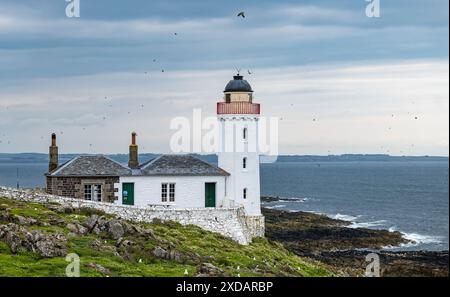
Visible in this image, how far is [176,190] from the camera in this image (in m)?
52.7

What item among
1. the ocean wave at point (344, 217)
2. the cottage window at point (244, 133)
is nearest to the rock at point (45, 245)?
the cottage window at point (244, 133)

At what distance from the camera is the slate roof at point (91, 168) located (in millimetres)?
51219

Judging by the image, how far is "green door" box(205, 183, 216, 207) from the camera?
53.6m

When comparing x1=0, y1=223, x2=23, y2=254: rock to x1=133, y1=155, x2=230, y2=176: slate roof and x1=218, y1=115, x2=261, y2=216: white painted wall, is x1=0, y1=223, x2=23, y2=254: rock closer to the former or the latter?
x1=133, y1=155, x2=230, y2=176: slate roof

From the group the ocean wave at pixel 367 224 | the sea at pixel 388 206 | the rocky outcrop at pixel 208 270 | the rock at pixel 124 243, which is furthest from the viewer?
the ocean wave at pixel 367 224

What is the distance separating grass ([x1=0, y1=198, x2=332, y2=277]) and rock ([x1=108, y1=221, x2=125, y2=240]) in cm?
35

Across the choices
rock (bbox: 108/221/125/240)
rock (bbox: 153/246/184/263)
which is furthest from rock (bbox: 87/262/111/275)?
rock (bbox: 108/221/125/240)

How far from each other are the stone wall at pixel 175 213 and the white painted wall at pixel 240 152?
2.95 m

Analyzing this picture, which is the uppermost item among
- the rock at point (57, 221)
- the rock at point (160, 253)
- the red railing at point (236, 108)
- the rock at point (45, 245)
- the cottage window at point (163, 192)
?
the red railing at point (236, 108)

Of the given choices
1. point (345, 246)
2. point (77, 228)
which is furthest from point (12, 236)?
point (345, 246)

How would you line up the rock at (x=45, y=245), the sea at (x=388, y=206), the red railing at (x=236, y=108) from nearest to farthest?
the rock at (x=45, y=245) → the red railing at (x=236, y=108) → the sea at (x=388, y=206)

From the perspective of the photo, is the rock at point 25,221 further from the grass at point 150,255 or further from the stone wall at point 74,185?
the stone wall at point 74,185

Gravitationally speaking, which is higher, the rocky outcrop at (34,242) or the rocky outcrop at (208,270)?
the rocky outcrop at (34,242)
